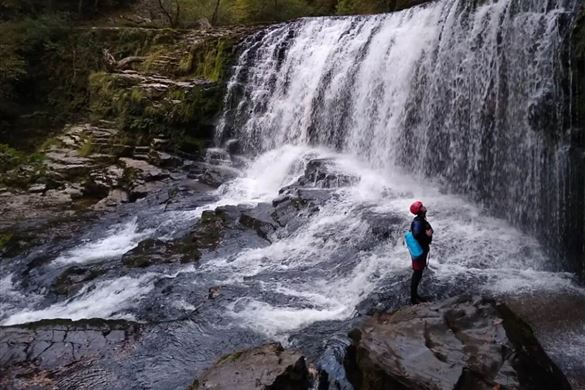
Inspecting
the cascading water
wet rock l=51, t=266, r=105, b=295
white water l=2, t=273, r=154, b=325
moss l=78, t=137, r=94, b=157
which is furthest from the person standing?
moss l=78, t=137, r=94, b=157

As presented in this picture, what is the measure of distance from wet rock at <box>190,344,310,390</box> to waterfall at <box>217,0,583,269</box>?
598 cm

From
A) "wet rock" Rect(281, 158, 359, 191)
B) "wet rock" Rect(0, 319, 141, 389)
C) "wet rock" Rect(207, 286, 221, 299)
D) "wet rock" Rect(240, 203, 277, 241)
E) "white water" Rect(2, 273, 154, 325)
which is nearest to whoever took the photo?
"wet rock" Rect(0, 319, 141, 389)

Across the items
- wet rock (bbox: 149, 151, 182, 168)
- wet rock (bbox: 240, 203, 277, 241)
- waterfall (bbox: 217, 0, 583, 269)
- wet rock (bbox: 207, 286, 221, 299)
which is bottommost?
wet rock (bbox: 207, 286, 221, 299)

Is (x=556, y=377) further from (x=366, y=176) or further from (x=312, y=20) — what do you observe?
(x=312, y=20)

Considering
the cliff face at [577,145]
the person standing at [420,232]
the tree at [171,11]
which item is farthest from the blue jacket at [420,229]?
the tree at [171,11]

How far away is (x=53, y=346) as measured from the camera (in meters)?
6.49

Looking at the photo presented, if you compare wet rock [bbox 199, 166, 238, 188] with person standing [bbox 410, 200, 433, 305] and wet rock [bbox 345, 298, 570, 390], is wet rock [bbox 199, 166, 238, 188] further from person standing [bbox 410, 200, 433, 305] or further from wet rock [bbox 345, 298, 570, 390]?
wet rock [bbox 345, 298, 570, 390]

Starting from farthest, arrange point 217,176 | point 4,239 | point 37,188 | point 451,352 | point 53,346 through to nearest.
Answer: point 217,176
point 37,188
point 4,239
point 53,346
point 451,352

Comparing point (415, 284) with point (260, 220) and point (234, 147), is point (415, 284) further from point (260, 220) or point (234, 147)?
point (234, 147)

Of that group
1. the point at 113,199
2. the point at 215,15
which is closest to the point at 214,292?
the point at 113,199

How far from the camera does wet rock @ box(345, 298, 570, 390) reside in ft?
15.2

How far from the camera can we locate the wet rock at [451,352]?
463 cm

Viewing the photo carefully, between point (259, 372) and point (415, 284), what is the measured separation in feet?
9.81

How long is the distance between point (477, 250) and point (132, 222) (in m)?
7.82
